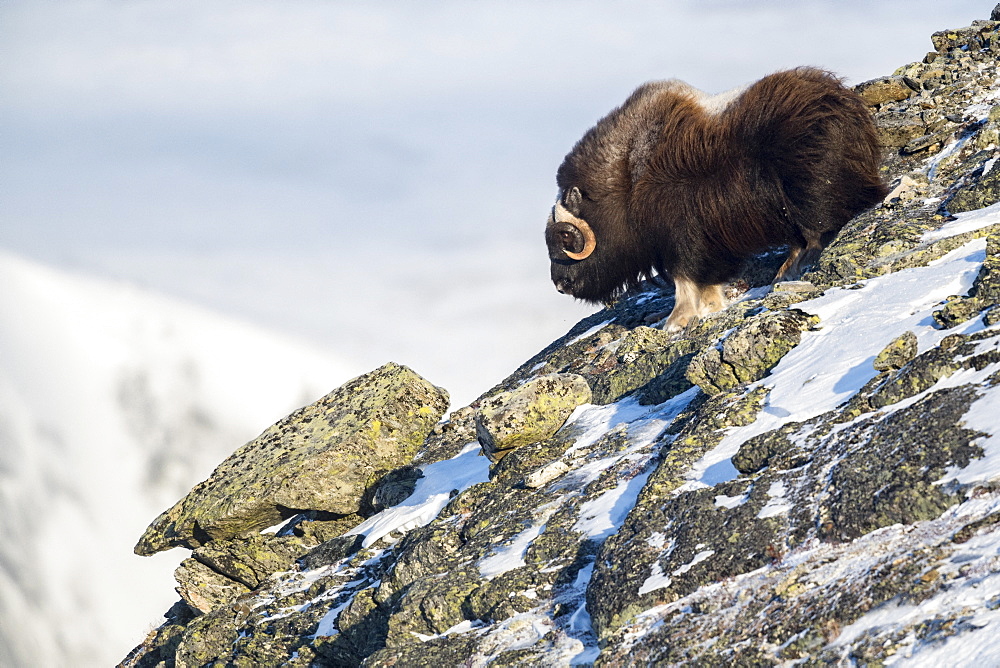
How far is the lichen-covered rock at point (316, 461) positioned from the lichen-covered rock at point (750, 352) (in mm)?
5198

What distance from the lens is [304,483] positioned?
41.5 ft

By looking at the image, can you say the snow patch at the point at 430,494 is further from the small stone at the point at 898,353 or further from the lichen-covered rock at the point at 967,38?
the lichen-covered rock at the point at 967,38

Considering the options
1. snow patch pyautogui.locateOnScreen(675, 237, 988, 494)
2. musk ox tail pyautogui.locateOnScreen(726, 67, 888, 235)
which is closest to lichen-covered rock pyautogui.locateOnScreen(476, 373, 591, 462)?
snow patch pyautogui.locateOnScreen(675, 237, 988, 494)

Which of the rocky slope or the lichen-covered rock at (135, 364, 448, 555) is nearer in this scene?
the rocky slope

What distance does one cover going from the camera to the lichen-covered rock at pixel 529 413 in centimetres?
1059

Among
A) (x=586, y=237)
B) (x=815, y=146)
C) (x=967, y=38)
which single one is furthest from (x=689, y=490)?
(x=967, y=38)

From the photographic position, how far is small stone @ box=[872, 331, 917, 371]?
289 inches

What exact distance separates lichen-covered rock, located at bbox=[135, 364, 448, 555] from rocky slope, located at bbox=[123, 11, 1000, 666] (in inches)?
1.4

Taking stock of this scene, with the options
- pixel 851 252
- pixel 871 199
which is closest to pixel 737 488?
pixel 851 252

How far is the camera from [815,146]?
1181cm

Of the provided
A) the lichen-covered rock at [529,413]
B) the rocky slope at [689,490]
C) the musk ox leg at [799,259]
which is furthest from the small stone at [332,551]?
the musk ox leg at [799,259]

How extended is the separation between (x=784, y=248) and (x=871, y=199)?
78.1 inches

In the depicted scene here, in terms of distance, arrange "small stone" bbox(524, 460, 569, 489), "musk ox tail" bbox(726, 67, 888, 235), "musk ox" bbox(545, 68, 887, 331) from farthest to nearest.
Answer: "musk ox" bbox(545, 68, 887, 331), "musk ox tail" bbox(726, 67, 888, 235), "small stone" bbox(524, 460, 569, 489)

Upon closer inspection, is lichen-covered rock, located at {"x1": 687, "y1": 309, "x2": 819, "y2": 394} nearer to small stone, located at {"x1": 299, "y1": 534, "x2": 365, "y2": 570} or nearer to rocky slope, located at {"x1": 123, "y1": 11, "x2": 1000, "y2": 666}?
rocky slope, located at {"x1": 123, "y1": 11, "x2": 1000, "y2": 666}
